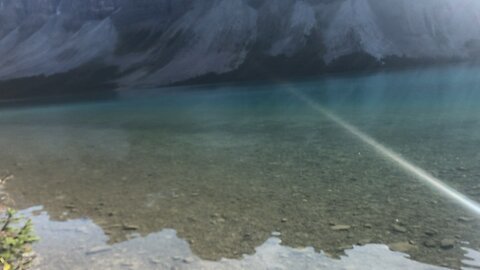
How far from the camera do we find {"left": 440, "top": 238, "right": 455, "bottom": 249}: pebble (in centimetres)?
1041

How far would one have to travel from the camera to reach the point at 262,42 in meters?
144

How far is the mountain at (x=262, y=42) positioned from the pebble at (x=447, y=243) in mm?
120105

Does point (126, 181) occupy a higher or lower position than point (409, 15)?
lower

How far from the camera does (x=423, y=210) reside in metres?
12.9

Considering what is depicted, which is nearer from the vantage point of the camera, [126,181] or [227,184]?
[227,184]

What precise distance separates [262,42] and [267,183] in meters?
131

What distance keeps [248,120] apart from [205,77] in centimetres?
9989

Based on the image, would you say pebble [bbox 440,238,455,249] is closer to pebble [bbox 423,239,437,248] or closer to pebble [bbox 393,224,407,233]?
pebble [bbox 423,239,437,248]

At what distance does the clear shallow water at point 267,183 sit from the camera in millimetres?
11836

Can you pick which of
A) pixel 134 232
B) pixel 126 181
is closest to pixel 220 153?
pixel 126 181

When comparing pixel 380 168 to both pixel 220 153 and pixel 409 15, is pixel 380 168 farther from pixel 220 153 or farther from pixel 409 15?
pixel 409 15

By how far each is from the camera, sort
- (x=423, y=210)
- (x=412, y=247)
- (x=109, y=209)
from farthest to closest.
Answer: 1. (x=109, y=209)
2. (x=423, y=210)
3. (x=412, y=247)

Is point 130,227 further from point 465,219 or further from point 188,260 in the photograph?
point 465,219

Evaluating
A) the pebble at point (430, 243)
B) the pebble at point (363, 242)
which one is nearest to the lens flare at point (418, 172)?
the pebble at point (430, 243)
